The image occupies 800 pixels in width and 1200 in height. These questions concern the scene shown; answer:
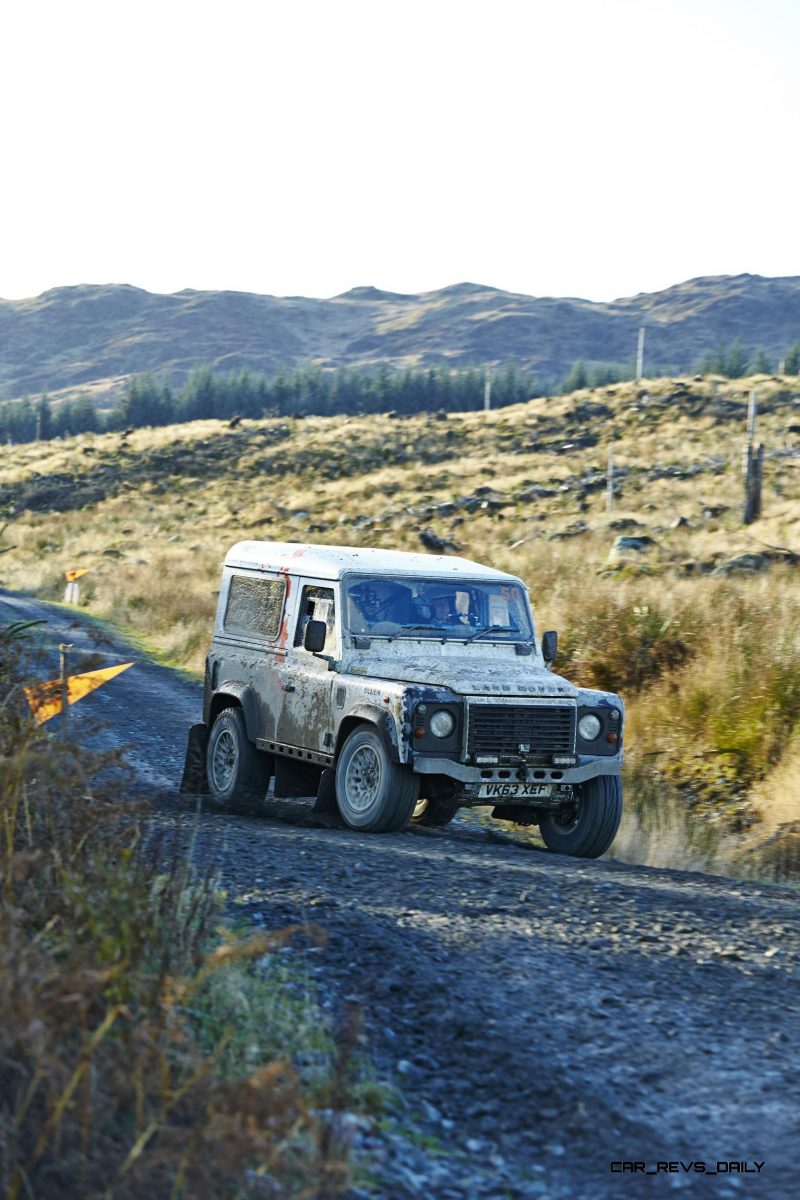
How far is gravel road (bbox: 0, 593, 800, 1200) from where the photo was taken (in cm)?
394

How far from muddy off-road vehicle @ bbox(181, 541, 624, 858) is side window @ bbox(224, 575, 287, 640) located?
0.02m

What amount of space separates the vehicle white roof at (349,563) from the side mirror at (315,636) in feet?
1.37

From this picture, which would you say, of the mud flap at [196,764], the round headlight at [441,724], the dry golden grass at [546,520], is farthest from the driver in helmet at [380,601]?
the dry golden grass at [546,520]

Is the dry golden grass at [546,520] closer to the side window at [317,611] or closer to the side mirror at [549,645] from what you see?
the side mirror at [549,645]

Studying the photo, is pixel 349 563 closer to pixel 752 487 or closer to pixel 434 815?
pixel 434 815

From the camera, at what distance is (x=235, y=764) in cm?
1053

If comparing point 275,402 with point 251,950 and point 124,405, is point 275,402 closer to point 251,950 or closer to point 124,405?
point 124,405

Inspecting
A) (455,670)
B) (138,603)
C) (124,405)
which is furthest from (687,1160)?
(124,405)

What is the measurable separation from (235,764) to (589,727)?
9.67 feet

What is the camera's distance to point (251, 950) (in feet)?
11.7

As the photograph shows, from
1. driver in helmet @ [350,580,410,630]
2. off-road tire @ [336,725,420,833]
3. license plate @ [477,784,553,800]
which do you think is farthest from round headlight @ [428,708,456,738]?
driver in helmet @ [350,580,410,630]

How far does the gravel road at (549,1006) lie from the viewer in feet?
12.9

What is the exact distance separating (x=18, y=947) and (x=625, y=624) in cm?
1063

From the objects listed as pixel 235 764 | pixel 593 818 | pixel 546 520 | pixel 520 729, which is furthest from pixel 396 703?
pixel 546 520
